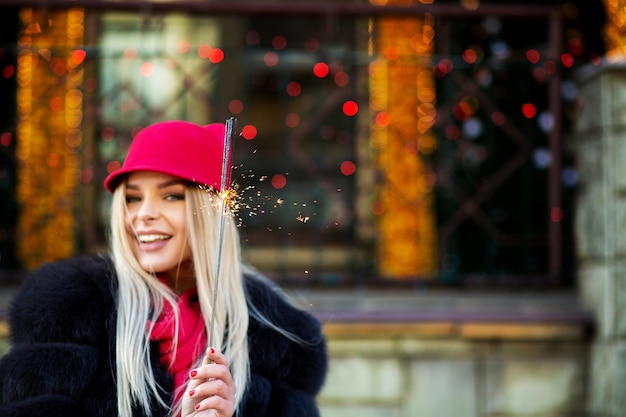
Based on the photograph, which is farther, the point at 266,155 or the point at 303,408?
the point at 266,155

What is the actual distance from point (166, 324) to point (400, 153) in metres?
3.31

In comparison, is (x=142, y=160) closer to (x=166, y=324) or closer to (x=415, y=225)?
(x=166, y=324)

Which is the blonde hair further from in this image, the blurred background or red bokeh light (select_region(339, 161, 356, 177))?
red bokeh light (select_region(339, 161, 356, 177))

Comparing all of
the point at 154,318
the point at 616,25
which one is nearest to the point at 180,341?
the point at 154,318

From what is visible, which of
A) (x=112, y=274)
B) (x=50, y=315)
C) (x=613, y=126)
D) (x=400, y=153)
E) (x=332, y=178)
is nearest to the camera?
(x=50, y=315)

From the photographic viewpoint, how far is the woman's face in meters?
2.64

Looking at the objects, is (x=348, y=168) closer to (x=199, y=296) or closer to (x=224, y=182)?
(x=199, y=296)

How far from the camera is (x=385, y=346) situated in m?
4.38

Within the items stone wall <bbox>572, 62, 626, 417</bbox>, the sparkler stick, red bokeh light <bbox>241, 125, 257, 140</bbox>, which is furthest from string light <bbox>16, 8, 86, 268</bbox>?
the sparkler stick

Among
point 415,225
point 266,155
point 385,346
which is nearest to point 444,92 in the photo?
point 415,225

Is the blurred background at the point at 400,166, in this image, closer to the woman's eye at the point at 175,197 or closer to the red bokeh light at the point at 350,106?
the red bokeh light at the point at 350,106

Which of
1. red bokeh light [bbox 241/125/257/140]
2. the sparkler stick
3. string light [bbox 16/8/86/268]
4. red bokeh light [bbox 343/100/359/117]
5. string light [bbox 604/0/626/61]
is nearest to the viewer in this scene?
the sparkler stick

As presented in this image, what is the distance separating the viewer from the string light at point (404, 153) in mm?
5703

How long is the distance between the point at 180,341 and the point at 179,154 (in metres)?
0.57
